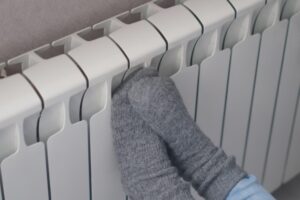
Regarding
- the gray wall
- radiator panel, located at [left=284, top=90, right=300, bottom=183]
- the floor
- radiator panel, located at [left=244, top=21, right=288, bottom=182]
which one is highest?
the gray wall

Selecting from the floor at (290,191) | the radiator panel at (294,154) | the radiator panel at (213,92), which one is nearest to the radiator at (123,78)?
the radiator panel at (213,92)

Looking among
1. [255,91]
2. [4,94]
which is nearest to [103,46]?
[4,94]

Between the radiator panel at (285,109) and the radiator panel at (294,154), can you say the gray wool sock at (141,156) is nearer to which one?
the radiator panel at (285,109)

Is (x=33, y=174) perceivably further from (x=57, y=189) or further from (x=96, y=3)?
(x=96, y=3)

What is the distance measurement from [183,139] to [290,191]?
29.5 inches

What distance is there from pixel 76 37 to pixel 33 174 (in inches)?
7.3

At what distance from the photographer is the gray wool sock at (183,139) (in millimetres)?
862

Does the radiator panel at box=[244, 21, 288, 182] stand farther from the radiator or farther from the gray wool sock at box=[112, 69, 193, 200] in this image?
the gray wool sock at box=[112, 69, 193, 200]

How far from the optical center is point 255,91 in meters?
1.14

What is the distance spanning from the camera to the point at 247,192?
903mm

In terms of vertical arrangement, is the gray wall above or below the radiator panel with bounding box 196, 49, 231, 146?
above

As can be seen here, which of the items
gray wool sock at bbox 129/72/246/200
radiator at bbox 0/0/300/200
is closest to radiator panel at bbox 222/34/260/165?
radiator at bbox 0/0/300/200

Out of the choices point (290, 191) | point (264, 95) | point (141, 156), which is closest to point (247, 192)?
point (141, 156)

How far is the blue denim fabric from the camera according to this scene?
90cm
